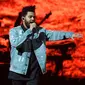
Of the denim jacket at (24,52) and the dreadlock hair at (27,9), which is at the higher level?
the dreadlock hair at (27,9)

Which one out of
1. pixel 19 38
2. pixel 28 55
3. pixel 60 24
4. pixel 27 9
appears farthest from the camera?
pixel 60 24

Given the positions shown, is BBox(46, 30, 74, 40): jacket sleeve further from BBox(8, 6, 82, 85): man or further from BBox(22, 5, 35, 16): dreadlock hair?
BBox(22, 5, 35, 16): dreadlock hair

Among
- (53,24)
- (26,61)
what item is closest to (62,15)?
(53,24)

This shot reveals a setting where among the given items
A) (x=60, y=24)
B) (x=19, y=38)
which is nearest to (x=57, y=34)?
(x=60, y=24)

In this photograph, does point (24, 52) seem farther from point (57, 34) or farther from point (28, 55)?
point (57, 34)

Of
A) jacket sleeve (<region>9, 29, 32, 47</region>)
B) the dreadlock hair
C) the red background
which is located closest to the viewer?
jacket sleeve (<region>9, 29, 32, 47</region>)

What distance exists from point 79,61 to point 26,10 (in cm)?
86

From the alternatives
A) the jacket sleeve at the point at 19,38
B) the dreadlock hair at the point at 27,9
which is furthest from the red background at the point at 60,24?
the jacket sleeve at the point at 19,38

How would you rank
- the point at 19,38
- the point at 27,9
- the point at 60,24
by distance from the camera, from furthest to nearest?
the point at 60,24 < the point at 27,9 < the point at 19,38

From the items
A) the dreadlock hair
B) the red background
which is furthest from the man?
the red background

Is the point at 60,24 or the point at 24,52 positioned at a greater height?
the point at 60,24

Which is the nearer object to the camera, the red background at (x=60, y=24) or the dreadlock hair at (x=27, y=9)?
the dreadlock hair at (x=27, y=9)

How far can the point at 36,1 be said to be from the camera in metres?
3.85

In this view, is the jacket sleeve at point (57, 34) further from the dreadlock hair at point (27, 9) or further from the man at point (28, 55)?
the dreadlock hair at point (27, 9)
